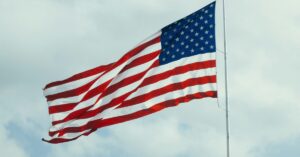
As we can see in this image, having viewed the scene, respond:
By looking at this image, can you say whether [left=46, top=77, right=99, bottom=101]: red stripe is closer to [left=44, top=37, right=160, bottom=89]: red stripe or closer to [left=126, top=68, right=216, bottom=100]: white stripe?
[left=44, top=37, right=160, bottom=89]: red stripe

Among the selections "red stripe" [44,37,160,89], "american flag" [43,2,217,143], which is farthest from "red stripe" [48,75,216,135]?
"red stripe" [44,37,160,89]

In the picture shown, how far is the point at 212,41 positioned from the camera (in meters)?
28.1

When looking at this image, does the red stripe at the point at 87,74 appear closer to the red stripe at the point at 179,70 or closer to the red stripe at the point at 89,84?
the red stripe at the point at 89,84

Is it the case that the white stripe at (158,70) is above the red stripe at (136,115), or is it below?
above

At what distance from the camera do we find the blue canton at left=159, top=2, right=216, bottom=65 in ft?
92.2

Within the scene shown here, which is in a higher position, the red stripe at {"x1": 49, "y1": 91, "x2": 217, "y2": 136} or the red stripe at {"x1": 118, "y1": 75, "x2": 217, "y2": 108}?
the red stripe at {"x1": 118, "y1": 75, "x2": 217, "y2": 108}

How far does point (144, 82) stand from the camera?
2773cm

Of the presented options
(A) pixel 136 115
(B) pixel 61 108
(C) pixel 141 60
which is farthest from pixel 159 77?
(B) pixel 61 108

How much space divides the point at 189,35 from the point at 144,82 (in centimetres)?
323

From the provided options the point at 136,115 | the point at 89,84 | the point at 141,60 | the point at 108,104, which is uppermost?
the point at 141,60

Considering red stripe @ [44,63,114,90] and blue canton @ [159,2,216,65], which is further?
red stripe @ [44,63,114,90]

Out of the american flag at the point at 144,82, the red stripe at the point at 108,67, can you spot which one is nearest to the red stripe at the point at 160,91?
the american flag at the point at 144,82

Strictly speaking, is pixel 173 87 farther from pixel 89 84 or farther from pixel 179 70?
pixel 89 84

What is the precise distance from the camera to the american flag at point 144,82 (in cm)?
2717
